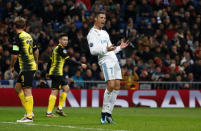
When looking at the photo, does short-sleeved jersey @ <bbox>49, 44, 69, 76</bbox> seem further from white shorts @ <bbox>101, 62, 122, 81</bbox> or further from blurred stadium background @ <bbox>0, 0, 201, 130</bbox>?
blurred stadium background @ <bbox>0, 0, 201, 130</bbox>

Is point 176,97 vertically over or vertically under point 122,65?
under

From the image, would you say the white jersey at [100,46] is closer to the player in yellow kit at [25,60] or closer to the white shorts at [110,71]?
the white shorts at [110,71]

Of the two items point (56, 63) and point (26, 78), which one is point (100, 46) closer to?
point (26, 78)

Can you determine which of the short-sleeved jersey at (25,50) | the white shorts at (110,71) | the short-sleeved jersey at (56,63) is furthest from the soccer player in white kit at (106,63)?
the short-sleeved jersey at (56,63)

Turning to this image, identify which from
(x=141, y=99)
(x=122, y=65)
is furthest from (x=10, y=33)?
(x=141, y=99)

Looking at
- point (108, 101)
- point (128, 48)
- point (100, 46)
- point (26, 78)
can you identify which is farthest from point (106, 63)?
point (128, 48)

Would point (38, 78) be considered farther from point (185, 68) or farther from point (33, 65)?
point (33, 65)

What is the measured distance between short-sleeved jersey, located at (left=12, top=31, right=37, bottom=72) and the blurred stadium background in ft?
22.1

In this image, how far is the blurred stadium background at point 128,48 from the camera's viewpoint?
20812mm

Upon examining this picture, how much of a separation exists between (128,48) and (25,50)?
532 inches

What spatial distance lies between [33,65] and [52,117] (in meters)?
2.56

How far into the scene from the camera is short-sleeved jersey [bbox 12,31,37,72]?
11.2 metres

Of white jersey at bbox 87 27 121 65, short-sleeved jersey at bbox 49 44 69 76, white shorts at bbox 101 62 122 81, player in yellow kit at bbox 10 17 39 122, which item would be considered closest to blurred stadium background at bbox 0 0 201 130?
short-sleeved jersey at bbox 49 44 69 76

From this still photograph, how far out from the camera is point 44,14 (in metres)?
24.7
